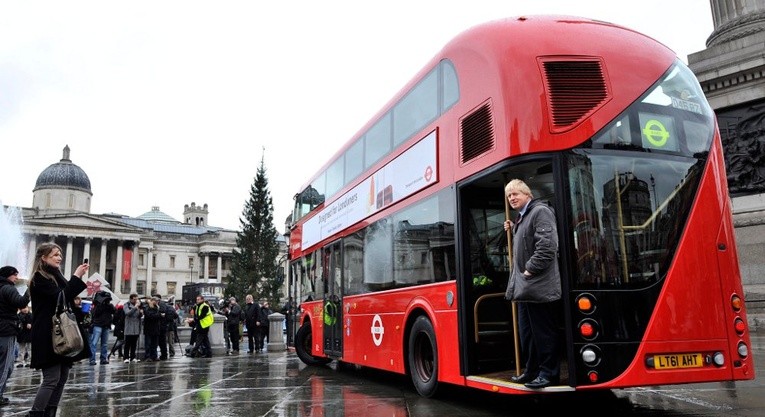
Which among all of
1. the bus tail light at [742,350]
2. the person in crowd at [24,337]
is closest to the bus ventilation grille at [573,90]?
the bus tail light at [742,350]

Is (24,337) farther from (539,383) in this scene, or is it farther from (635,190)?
(635,190)

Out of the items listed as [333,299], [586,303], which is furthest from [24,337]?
[586,303]

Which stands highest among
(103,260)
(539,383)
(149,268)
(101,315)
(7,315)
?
(103,260)

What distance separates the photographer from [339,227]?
1152cm

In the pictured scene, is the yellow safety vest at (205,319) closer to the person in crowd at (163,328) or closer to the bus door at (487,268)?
the person in crowd at (163,328)

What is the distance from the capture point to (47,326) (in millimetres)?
5762

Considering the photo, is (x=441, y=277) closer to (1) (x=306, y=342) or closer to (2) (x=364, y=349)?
(2) (x=364, y=349)

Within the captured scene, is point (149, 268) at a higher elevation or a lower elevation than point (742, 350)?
higher

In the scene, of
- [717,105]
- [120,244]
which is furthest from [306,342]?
[120,244]

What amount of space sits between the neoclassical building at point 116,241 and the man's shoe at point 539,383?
3492 inches

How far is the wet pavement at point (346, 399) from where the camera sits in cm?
689

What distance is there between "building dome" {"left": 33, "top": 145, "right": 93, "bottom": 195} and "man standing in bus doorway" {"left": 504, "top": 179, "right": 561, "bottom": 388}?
104 metres

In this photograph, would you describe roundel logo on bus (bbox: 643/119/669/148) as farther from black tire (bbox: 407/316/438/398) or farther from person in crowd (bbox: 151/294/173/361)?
person in crowd (bbox: 151/294/173/361)

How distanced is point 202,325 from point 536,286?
14659mm
